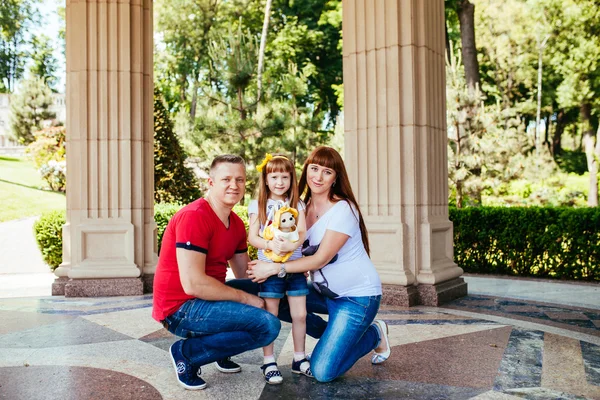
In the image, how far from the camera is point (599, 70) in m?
28.6

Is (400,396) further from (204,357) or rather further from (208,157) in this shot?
(208,157)

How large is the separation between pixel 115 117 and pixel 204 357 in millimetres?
4781

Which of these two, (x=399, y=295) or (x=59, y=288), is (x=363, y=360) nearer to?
(x=399, y=295)

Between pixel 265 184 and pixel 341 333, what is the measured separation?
1.06 m

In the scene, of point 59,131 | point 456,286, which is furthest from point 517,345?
point 59,131

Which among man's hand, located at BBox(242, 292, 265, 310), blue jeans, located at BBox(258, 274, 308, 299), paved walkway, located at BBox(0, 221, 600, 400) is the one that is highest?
blue jeans, located at BBox(258, 274, 308, 299)

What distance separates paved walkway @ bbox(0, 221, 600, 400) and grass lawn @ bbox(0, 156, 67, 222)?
1539cm

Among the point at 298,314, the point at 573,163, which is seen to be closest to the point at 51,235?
the point at 298,314

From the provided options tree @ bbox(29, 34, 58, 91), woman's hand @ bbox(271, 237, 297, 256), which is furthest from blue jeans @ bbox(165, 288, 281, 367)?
tree @ bbox(29, 34, 58, 91)

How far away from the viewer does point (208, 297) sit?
3209mm

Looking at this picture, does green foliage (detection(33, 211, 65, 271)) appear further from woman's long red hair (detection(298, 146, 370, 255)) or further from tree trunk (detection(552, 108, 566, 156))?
tree trunk (detection(552, 108, 566, 156))

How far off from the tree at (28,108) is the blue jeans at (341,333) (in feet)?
114

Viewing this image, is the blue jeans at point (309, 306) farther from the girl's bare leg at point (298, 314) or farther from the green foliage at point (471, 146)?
the green foliage at point (471, 146)

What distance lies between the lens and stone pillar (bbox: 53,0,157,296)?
23.2 feet
